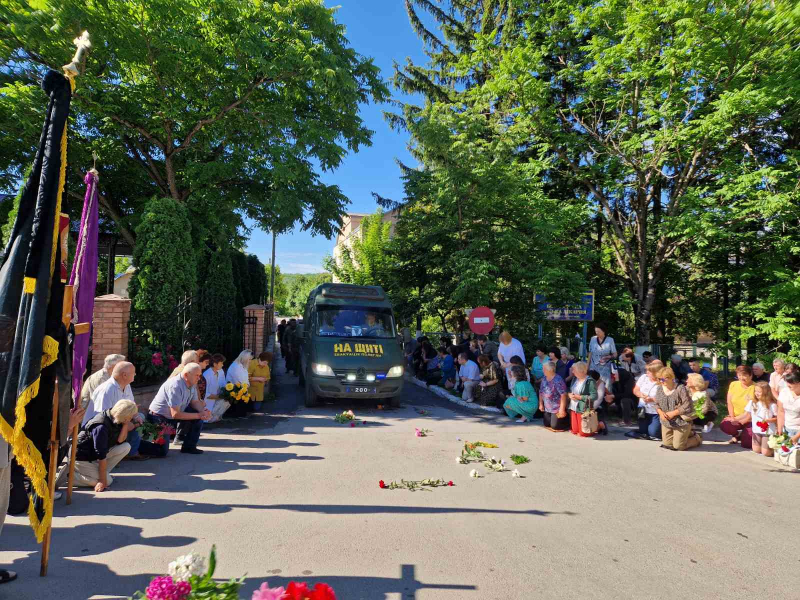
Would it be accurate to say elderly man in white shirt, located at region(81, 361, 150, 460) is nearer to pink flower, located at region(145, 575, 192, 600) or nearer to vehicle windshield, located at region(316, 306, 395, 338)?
pink flower, located at region(145, 575, 192, 600)

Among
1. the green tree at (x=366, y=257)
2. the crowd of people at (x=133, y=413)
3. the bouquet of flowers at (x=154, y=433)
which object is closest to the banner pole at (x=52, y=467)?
the crowd of people at (x=133, y=413)

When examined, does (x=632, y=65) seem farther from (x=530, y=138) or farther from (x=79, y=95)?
(x=79, y=95)

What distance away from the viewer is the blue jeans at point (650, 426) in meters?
8.23

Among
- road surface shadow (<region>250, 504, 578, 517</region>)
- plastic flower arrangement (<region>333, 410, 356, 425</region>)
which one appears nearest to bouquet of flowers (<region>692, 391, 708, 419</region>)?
road surface shadow (<region>250, 504, 578, 517</region>)

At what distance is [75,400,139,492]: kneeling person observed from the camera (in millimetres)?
5215

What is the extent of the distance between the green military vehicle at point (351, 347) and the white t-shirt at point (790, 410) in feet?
21.9

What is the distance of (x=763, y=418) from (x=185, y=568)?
8530 mm

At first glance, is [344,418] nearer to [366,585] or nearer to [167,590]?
[366,585]

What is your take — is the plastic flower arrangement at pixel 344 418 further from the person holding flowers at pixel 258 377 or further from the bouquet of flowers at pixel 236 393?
the person holding flowers at pixel 258 377

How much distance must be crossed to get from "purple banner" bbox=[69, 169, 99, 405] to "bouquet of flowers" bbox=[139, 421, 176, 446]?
1491mm

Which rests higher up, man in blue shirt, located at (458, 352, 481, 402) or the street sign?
the street sign

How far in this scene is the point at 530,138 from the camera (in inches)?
698

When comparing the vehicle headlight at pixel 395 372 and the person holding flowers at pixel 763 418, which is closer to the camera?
the person holding flowers at pixel 763 418

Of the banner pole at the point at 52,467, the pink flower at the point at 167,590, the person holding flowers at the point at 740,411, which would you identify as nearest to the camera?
the pink flower at the point at 167,590
